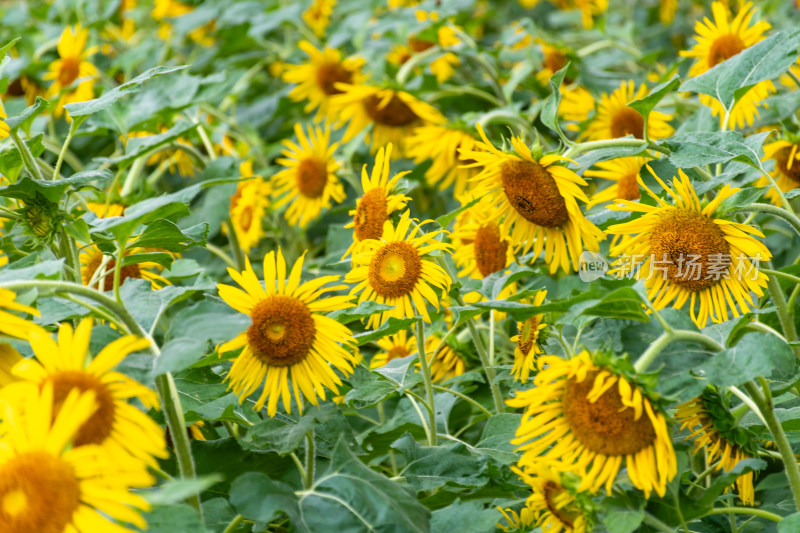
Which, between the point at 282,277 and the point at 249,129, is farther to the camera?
the point at 249,129

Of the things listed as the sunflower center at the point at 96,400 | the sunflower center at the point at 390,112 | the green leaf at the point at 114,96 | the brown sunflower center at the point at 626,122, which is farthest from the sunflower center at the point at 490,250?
the sunflower center at the point at 96,400

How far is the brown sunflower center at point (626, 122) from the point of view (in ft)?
5.63

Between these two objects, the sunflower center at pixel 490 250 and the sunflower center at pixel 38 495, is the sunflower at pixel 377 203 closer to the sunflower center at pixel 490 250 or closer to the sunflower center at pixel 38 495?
the sunflower center at pixel 490 250

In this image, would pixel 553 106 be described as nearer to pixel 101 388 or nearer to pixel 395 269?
pixel 395 269

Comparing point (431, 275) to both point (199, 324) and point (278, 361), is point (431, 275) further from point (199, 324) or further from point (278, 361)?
point (199, 324)

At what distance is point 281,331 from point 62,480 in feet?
1.16

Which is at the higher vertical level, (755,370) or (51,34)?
(755,370)

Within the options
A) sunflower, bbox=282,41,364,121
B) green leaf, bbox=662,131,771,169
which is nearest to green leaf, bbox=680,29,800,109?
green leaf, bbox=662,131,771,169

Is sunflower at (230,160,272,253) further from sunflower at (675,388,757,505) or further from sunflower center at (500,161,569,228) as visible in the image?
sunflower at (675,388,757,505)

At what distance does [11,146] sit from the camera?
125 cm

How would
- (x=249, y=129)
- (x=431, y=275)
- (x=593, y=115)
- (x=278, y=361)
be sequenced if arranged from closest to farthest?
1. (x=278, y=361)
2. (x=431, y=275)
3. (x=593, y=115)
4. (x=249, y=129)

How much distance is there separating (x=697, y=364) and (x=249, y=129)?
169 cm

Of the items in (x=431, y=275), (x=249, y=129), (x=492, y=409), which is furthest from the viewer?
(x=249, y=129)

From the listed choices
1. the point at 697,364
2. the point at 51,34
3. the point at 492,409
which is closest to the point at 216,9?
the point at 51,34
